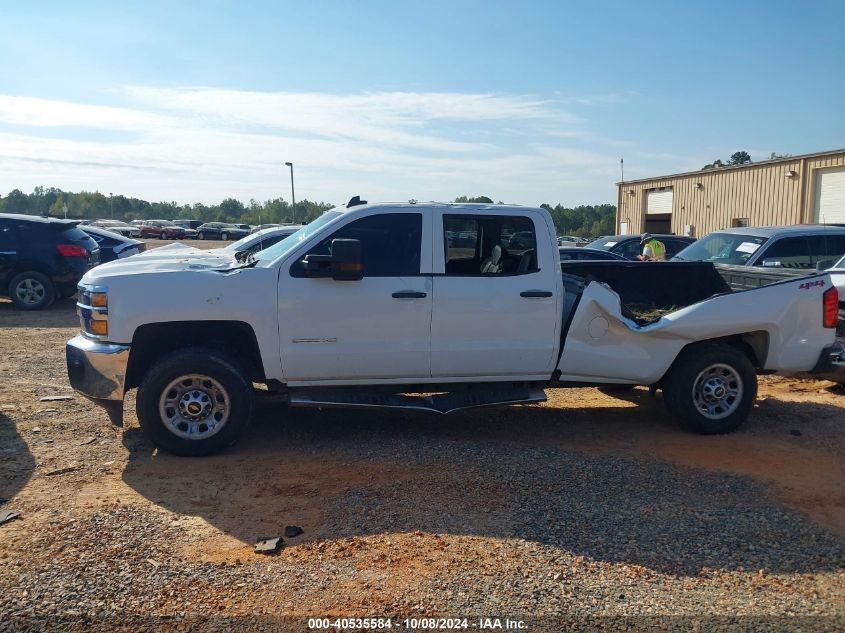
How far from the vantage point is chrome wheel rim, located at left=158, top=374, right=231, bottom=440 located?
5891mm

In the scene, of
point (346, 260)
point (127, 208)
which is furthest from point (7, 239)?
point (127, 208)

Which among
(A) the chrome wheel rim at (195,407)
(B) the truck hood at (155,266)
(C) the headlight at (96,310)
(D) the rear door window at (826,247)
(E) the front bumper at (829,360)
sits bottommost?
(A) the chrome wheel rim at (195,407)

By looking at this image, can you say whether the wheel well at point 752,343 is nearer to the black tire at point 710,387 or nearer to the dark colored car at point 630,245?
the black tire at point 710,387

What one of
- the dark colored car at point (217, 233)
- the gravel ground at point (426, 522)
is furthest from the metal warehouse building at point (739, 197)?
the dark colored car at point (217, 233)

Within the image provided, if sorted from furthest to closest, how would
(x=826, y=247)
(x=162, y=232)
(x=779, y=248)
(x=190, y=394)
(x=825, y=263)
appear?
(x=162, y=232), (x=826, y=247), (x=779, y=248), (x=825, y=263), (x=190, y=394)

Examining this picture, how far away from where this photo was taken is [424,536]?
Result: 458cm

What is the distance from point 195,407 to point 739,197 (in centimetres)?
2998

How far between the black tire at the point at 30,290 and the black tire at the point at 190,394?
908 cm

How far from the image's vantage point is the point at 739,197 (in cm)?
3145

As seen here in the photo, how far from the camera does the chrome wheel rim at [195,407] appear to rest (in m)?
5.89

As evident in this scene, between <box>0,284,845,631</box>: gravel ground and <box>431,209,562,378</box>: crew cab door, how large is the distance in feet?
2.37

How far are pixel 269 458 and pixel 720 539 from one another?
10.8 ft

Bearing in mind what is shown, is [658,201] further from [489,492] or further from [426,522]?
[426,522]

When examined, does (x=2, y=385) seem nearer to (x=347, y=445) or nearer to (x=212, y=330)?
(x=212, y=330)
